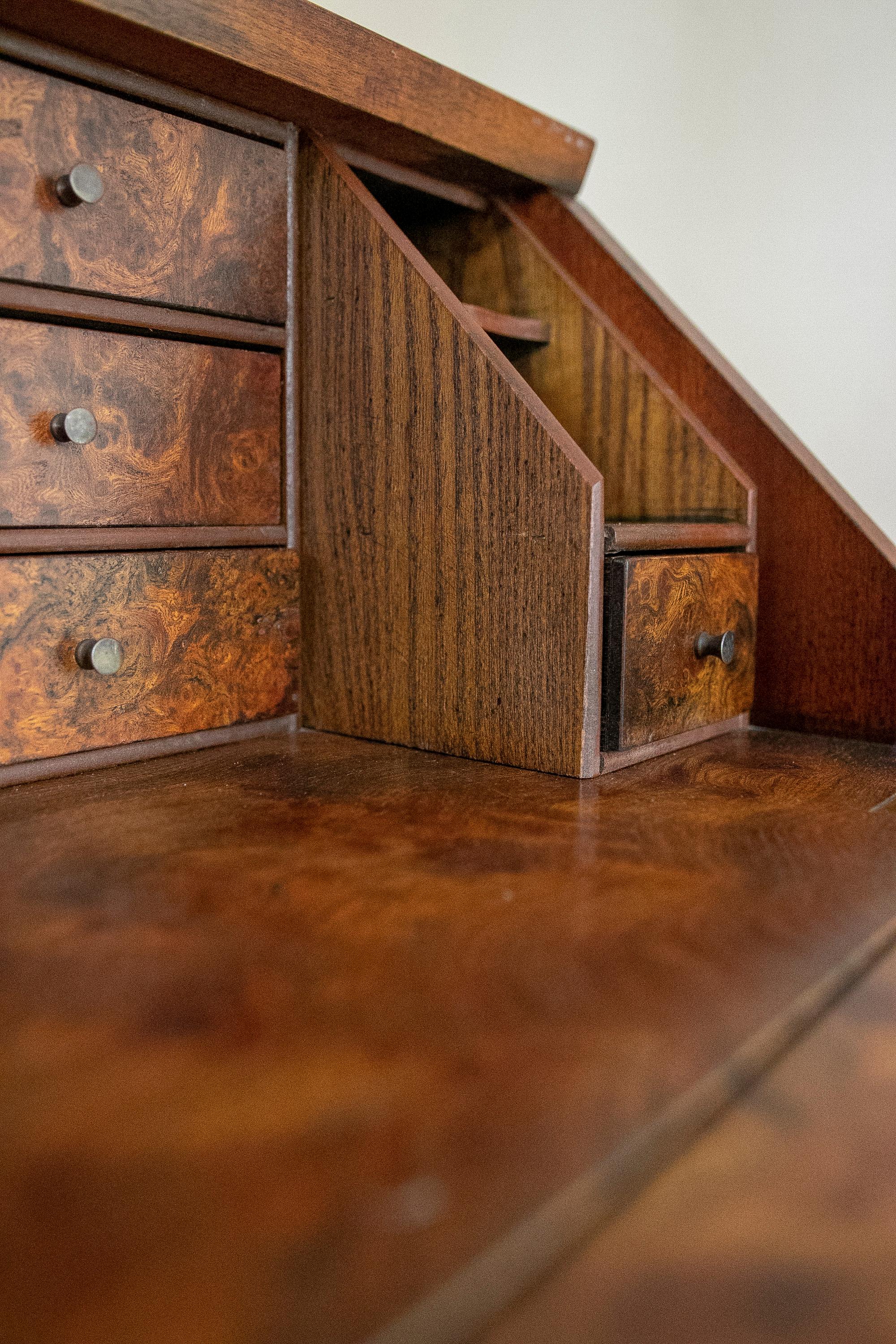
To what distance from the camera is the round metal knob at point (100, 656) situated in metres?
0.78

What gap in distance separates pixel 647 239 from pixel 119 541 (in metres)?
1.00

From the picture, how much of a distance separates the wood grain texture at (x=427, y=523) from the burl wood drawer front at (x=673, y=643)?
1.1 inches

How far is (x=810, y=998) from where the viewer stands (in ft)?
1.46

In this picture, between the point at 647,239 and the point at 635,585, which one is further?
the point at 647,239

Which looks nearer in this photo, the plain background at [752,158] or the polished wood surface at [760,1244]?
the polished wood surface at [760,1244]

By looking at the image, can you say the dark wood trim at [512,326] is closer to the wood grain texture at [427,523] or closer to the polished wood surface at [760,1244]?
the wood grain texture at [427,523]

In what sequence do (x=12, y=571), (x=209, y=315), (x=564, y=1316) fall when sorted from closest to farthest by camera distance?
1. (x=564, y=1316)
2. (x=12, y=571)
3. (x=209, y=315)

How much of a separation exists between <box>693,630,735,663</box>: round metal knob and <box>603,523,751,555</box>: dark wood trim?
0.08 meters

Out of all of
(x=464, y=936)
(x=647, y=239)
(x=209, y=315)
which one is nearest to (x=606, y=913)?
(x=464, y=936)

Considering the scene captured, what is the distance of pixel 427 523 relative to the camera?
0.90 meters

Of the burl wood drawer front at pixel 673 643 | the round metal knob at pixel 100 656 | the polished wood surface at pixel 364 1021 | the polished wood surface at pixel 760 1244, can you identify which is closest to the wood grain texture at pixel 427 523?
the burl wood drawer front at pixel 673 643

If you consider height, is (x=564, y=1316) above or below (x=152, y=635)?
below

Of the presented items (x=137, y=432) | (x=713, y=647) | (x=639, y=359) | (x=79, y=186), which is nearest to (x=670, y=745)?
(x=713, y=647)

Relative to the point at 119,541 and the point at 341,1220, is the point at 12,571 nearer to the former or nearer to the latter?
the point at 119,541
